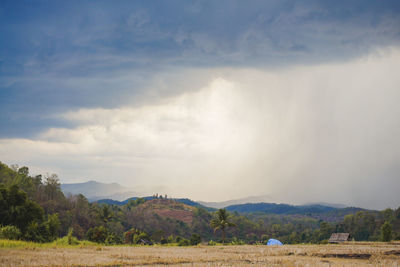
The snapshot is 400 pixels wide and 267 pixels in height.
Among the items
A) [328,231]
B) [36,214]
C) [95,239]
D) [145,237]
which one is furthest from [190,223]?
[36,214]

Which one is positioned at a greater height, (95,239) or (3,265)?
(3,265)

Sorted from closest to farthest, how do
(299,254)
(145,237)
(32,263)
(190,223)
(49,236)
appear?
1. (32,263)
2. (299,254)
3. (49,236)
4. (145,237)
5. (190,223)

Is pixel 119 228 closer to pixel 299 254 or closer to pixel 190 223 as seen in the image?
pixel 190 223

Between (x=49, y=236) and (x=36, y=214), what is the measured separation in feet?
9.60

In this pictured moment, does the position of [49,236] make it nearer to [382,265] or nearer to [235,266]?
[235,266]

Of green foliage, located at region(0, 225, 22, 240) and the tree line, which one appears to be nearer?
green foliage, located at region(0, 225, 22, 240)

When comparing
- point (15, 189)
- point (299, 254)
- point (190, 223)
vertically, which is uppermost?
point (15, 189)

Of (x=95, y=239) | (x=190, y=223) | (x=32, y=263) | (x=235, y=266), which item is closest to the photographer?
(x=32, y=263)

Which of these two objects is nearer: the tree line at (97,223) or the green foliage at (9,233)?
the green foliage at (9,233)

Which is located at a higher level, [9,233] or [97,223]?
[9,233]

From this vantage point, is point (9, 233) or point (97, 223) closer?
point (9, 233)

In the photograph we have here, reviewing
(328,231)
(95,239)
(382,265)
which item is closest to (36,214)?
(95,239)

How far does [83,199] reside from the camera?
402 feet

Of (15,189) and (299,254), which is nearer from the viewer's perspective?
(299,254)
